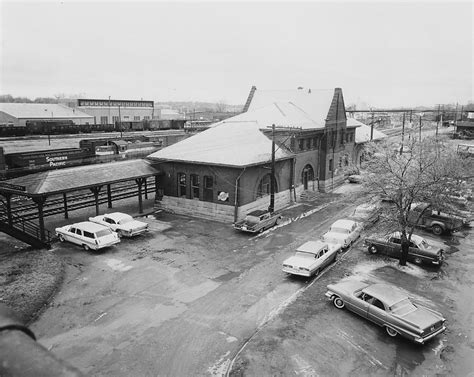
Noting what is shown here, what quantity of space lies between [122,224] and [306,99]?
101 feet

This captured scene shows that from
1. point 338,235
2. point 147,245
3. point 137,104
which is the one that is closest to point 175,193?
point 147,245

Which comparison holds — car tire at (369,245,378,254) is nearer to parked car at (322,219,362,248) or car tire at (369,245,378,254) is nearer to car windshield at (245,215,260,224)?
parked car at (322,219,362,248)

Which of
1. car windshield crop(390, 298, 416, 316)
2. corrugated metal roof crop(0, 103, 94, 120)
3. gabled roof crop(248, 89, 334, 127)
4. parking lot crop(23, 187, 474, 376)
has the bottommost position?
parking lot crop(23, 187, 474, 376)

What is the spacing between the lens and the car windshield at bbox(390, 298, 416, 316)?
15.1 m

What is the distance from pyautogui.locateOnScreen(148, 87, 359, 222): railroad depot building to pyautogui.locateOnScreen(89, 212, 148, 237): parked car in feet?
21.9

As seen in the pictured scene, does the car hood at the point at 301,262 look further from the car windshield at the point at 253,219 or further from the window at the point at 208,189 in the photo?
the window at the point at 208,189

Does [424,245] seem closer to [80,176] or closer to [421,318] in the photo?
[421,318]

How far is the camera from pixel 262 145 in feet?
116

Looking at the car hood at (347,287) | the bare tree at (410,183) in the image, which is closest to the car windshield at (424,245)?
the bare tree at (410,183)

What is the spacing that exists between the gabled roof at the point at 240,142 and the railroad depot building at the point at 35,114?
45192mm

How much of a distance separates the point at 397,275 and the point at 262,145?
58.8 feet

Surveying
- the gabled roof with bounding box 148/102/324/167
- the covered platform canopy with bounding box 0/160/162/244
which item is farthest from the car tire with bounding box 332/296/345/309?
the covered platform canopy with bounding box 0/160/162/244

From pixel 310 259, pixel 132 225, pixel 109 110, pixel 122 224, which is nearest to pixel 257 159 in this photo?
pixel 132 225

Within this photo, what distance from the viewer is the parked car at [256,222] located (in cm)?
2772
